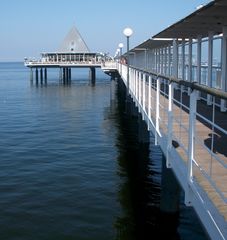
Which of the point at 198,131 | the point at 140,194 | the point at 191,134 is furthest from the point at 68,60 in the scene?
the point at 191,134

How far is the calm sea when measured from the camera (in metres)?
9.70

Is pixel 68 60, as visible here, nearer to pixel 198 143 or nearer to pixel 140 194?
pixel 140 194

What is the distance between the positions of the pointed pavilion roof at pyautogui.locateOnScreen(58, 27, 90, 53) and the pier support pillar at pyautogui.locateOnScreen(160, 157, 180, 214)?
247 ft

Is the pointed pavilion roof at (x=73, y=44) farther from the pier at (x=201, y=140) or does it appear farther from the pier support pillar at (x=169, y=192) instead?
the pier support pillar at (x=169, y=192)

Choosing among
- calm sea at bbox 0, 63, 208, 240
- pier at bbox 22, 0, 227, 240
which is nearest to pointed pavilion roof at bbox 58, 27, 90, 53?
calm sea at bbox 0, 63, 208, 240

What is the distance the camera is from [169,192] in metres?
9.47

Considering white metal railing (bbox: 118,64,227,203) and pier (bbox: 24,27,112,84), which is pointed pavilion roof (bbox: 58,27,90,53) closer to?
pier (bbox: 24,27,112,84)

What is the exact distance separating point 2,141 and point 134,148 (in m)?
6.25

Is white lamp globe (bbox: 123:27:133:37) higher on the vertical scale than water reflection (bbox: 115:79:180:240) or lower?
higher

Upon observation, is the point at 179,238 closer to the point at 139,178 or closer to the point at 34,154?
the point at 139,178

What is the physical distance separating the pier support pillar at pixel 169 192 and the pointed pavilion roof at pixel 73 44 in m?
75.2

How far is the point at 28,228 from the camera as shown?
32.2 feet

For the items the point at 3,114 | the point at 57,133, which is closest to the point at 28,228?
the point at 57,133

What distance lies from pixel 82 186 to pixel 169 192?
4.00 metres
